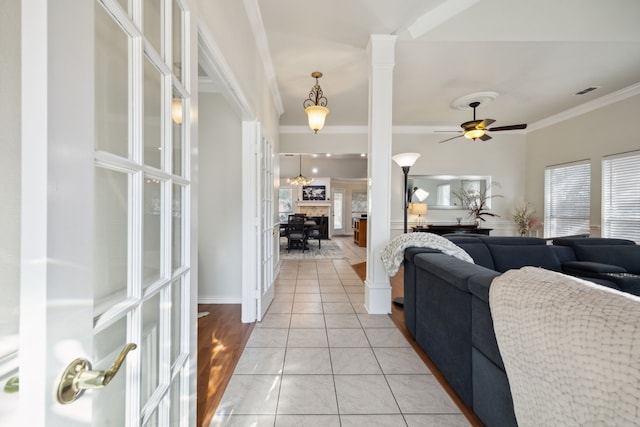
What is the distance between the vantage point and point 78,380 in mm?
443

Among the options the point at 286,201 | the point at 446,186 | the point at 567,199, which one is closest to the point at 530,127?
the point at 567,199

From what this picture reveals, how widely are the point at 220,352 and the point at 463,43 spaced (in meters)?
3.85

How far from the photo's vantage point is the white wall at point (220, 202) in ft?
10.5

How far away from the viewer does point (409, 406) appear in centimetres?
158

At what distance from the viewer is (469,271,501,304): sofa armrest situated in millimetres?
1300

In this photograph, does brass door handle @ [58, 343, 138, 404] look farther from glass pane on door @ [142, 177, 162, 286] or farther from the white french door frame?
the white french door frame

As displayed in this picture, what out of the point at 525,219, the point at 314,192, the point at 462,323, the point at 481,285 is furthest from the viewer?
the point at 314,192

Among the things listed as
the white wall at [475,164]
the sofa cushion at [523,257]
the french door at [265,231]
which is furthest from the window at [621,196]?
the french door at [265,231]

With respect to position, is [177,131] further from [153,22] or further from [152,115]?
[153,22]

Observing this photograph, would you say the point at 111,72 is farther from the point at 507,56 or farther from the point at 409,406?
the point at 507,56

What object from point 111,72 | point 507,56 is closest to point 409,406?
point 111,72

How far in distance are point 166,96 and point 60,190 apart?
24.9 inches

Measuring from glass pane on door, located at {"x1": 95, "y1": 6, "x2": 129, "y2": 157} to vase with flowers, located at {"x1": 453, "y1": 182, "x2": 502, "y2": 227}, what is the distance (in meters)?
5.99

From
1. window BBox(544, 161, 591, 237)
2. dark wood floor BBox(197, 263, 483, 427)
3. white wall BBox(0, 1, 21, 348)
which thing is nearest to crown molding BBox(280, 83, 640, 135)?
window BBox(544, 161, 591, 237)
